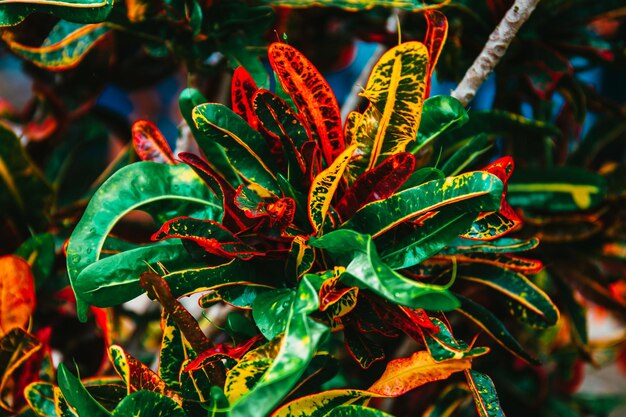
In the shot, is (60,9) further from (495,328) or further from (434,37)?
(495,328)

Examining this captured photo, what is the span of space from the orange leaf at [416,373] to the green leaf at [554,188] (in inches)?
11.8

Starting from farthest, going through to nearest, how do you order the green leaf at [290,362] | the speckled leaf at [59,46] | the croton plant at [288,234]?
the speckled leaf at [59,46] → the croton plant at [288,234] → the green leaf at [290,362]

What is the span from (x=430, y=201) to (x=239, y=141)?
15cm

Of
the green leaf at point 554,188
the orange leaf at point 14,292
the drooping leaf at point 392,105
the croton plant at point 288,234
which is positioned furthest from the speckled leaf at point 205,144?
the green leaf at point 554,188

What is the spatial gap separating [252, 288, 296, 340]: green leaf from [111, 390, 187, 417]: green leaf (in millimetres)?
83

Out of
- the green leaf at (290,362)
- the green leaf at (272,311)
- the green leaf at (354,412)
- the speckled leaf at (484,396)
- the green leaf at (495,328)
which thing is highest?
the green leaf at (290,362)

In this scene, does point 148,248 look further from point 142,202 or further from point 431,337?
point 431,337

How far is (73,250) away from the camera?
438mm

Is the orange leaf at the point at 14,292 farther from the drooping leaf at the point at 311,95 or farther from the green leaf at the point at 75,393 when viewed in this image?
the drooping leaf at the point at 311,95

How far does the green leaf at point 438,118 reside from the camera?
18.2 inches

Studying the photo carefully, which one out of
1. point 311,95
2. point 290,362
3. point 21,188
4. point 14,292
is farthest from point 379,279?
point 21,188

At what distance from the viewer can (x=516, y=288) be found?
0.55 meters

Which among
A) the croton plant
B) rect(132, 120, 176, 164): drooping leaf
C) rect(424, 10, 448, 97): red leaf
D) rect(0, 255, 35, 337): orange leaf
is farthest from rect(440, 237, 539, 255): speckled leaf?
rect(0, 255, 35, 337): orange leaf

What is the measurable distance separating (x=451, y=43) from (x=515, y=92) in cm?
15
